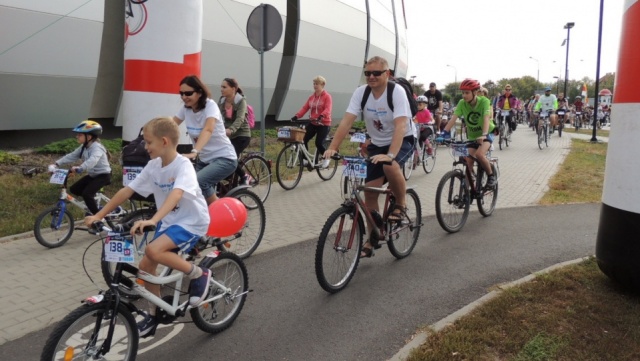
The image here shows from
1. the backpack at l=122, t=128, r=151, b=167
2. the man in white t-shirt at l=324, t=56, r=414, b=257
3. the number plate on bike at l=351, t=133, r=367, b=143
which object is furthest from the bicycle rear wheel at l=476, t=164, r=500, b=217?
the backpack at l=122, t=128, r=151, b=167

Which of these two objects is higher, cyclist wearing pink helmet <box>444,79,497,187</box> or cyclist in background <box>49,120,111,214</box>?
cyclist wearing pink helmet <box>444,79,497,187</box>

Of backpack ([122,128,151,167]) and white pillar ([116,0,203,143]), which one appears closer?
backpack ([122,128,151,167])

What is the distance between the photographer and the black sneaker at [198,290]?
11.6ft

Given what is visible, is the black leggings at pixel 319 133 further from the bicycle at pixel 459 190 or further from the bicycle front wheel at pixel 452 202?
the bicycle front wheel at pixel 452 202

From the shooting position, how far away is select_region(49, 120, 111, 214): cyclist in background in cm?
602

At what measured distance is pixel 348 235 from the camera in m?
4.70

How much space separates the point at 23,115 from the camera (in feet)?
35.9

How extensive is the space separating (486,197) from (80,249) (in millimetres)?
5419

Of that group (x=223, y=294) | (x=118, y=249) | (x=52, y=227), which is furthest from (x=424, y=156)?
(x=118, y=249)

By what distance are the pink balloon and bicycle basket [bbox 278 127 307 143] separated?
5.02 meters

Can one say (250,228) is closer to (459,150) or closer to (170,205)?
(170,205)

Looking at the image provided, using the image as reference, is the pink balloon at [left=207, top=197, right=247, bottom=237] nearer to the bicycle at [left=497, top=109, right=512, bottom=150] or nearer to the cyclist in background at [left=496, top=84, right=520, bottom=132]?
the bicycle at [left=497, top=109, right=512, bottom=150]

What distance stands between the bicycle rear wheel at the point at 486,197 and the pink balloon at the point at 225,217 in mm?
4272

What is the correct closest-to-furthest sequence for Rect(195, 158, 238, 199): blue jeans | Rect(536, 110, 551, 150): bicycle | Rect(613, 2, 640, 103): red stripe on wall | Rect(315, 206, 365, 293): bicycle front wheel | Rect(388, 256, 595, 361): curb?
Rect(388, 256, 595, 361): curb
Rect(613, 2, 640, 103): red stripe on wall
Rect(315, 206, 365, 293): bicycle front wheel
Rect(195, 158, 238, 199): blue jeans
Rect(536, 110, 551, 150): bicycle
